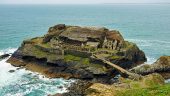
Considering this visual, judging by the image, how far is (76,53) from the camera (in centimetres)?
7938

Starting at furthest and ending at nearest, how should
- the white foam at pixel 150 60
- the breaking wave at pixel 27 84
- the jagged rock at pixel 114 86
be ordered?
1. the white foam at pixel 150 60
2. the breaking wave at pixel 27 84
3. the jagged rock at pixel 114 86

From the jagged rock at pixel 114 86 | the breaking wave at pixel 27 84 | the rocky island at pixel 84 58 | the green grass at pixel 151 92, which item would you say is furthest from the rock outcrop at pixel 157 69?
the green grass at pixel 151 92

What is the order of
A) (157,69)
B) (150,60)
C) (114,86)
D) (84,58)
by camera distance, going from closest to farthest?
(114,86), (157,69), (84,58), (150,60)

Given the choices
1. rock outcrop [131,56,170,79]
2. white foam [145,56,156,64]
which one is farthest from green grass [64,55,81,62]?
white foam [145,56,156,64]

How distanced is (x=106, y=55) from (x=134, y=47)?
10525 millimetres

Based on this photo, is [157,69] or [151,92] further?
[157,69]

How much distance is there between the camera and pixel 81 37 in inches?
3346

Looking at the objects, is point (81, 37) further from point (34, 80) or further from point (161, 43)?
point (161, 43)

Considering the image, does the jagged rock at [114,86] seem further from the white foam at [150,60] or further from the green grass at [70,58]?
the white foam at [150,60]

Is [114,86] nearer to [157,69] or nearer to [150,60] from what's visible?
[157,69]

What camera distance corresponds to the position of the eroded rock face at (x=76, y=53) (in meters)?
74.2

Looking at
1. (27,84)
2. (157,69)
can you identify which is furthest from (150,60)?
(27,84)

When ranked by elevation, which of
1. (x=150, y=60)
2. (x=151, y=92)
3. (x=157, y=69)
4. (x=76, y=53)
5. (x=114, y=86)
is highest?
(x=151, y=92)

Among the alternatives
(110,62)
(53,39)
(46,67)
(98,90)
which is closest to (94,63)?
(110,62)
